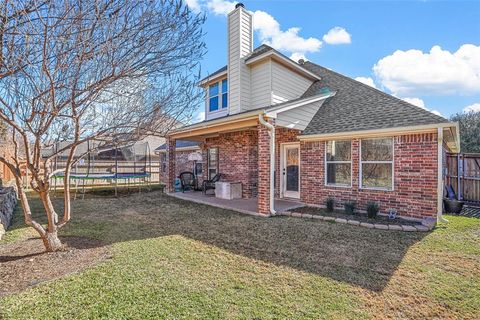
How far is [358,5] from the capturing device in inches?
348

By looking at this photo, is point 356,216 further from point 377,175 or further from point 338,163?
point 338,163

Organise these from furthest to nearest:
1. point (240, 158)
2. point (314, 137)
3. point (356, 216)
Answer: point (240, 158)
point (314, 137)
point (356, 216)

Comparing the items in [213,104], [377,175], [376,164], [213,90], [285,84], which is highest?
[213,90]

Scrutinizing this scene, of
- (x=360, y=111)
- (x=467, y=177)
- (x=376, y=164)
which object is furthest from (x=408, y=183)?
(x=467, y=177)

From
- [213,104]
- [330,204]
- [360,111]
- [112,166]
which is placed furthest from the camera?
[112,166]

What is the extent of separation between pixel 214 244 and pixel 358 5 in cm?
931

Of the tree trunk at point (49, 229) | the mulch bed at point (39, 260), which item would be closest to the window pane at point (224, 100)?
the mulch bed at point (39, 260)

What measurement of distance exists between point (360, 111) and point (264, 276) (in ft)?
23.6

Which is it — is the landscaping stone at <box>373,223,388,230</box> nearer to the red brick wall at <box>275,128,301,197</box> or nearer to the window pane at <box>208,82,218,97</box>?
the red brick wall at <box>275,128,301,197</box>

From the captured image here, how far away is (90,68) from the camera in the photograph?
3.84m

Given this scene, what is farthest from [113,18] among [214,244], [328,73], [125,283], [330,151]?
[328,73]

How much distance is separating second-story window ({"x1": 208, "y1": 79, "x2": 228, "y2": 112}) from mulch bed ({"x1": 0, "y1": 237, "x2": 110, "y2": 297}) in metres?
8.33

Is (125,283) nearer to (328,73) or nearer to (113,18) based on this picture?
(113,18)

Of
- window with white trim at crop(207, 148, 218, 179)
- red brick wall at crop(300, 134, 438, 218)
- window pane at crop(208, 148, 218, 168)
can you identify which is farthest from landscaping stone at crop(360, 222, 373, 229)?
window pane at crop(208, 148, 218, 168)
